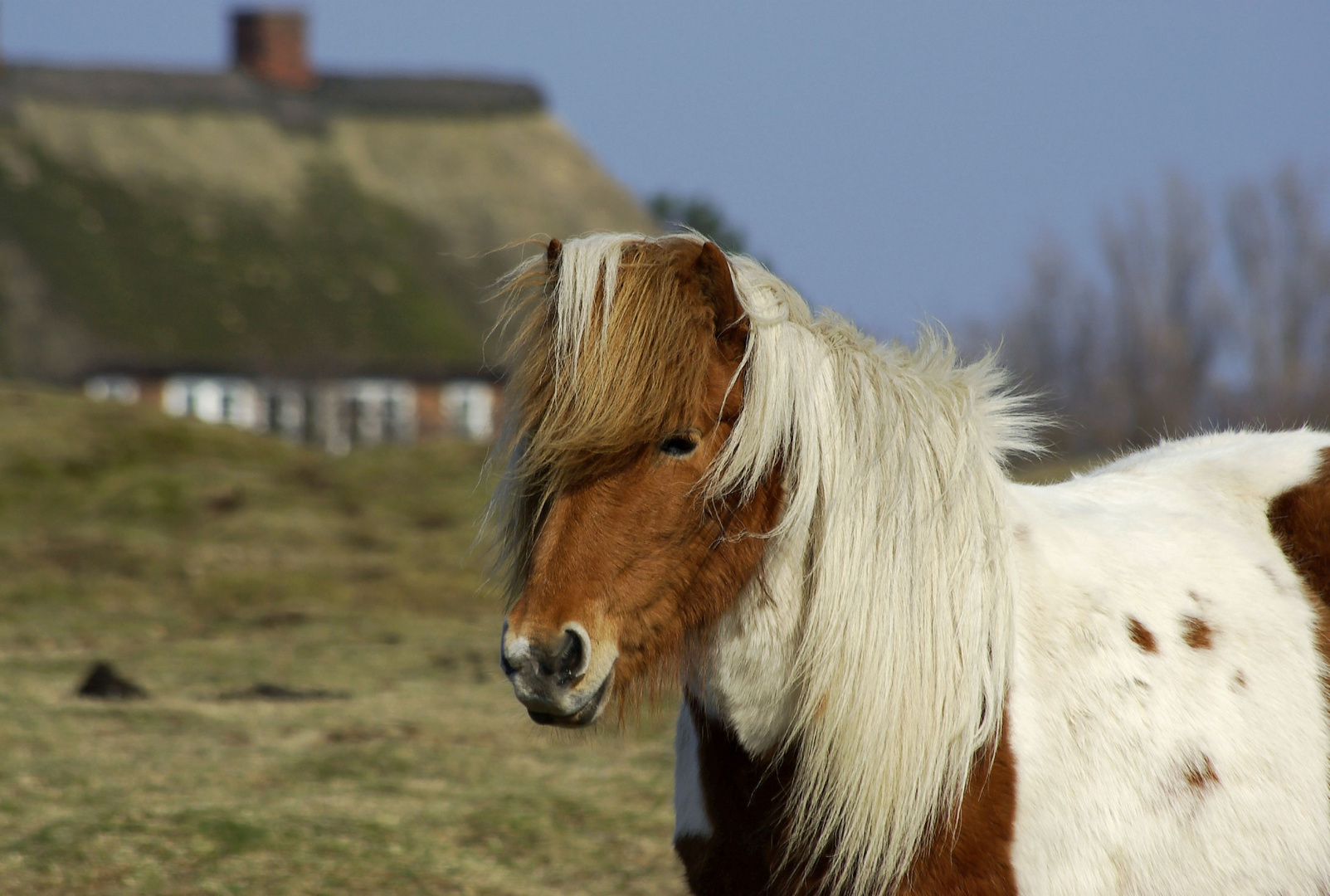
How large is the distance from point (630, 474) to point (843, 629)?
20.3 inches

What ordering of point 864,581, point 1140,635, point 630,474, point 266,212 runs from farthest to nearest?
point 266,212 → point 1140,635 → point 864,581 → point 630,474

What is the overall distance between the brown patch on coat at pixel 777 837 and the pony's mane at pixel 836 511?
0.04 metres

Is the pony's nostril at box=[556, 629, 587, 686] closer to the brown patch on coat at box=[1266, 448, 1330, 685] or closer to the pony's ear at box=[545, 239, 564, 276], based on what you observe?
the pony's ear at box=[545, 239, 564, 276]

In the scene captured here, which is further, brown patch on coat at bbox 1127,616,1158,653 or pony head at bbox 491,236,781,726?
brown patch on coat at bbox 1127,616,1158,653

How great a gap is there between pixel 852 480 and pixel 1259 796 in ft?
3.49

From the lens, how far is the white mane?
101 inches

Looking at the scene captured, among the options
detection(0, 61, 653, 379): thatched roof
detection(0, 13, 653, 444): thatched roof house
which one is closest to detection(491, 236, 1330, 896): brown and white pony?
detection(0, 13, 653, 444): thatched roof house

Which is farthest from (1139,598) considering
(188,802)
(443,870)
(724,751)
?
(188,802)

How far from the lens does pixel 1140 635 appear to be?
276 centimetres

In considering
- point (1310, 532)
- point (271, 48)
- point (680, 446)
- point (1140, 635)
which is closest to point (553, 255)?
point (680, 446)

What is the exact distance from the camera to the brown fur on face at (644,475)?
246cm

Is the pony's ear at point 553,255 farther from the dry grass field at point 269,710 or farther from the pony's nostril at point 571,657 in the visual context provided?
the dry grass field at point 269,710

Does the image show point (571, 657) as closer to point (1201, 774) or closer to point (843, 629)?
point (843, 629)

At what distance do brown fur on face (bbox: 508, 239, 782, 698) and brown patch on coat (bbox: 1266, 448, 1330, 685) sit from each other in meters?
1.37
